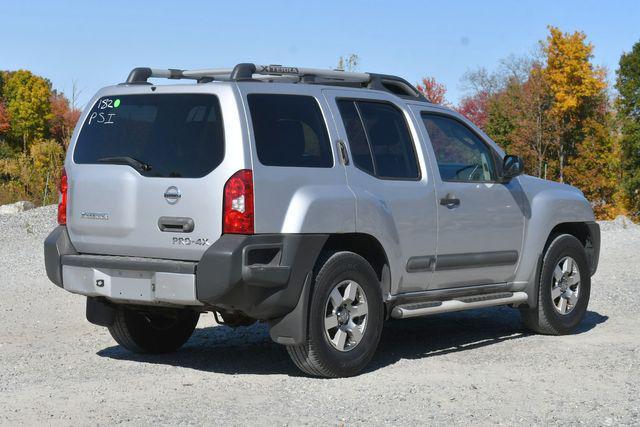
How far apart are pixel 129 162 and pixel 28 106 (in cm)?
7130

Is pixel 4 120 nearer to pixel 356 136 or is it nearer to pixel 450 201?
pixel 450 201

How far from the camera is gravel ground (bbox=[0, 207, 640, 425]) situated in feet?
19.8

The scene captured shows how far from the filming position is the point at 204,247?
656cm

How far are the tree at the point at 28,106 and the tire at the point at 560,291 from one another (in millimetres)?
68300

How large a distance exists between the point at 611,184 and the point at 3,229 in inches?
1626

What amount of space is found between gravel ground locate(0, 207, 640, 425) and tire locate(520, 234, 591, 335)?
13 centimetres

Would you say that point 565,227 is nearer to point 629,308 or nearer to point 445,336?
point 445,336

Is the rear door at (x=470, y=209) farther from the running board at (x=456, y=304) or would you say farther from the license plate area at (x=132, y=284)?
the license plate area at (x=132, y=284)

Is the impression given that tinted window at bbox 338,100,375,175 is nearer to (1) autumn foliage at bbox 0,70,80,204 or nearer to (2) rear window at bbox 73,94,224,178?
(2) rear window at bbox 73,94,224,178

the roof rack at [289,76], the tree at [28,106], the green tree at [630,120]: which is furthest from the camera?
the tree at [28,106]

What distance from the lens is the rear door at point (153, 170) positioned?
6605 mm

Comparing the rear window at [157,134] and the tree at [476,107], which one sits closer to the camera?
the rear window at [157,134]

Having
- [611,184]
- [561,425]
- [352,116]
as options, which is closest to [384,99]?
[352,116]

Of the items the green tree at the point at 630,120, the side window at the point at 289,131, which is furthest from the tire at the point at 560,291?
the green tree at the point at 630,120
